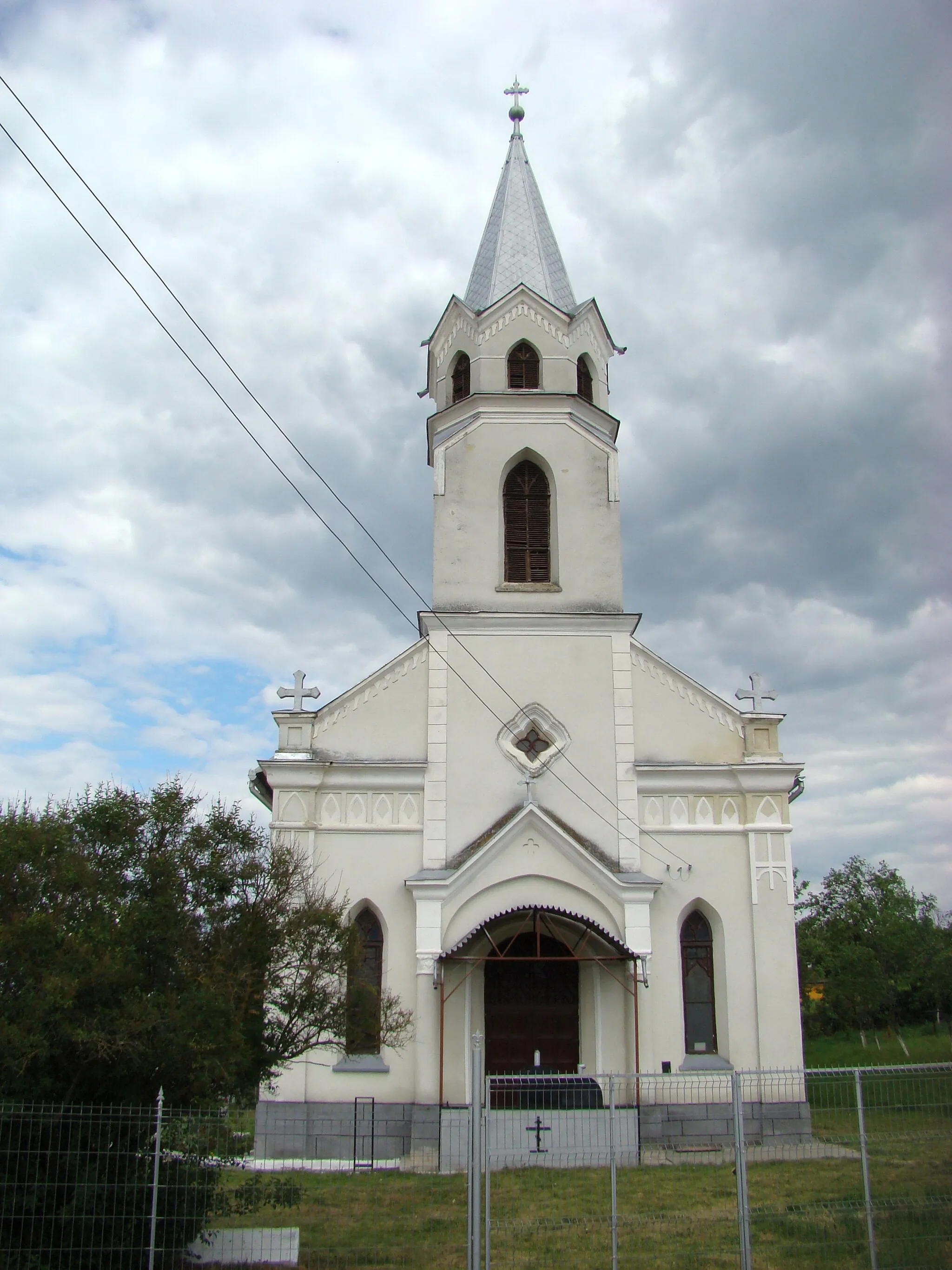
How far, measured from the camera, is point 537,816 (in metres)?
19.8

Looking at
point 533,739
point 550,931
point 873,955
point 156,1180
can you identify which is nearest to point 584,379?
point 533,739

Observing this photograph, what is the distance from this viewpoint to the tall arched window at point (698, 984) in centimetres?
1992

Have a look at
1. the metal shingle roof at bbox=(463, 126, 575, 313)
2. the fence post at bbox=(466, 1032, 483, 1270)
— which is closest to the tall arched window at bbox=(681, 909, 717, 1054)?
the fence post at bbox=(466, 1032, 483, 1270)

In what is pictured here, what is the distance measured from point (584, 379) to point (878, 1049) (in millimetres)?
33278

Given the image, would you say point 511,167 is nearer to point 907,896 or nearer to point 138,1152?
point 138,1152

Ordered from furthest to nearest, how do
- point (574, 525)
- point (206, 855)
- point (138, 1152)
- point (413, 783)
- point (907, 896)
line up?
point (907, 896), point (574, 525), point (413, 783), point (206, 855), point (138, 1152)

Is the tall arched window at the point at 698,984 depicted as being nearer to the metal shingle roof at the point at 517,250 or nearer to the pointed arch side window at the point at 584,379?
the pointed arch side window at the point at 584,379

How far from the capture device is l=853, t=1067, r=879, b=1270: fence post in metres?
10.5

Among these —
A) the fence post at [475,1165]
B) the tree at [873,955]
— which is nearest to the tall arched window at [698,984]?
the fence post at [475,1165]

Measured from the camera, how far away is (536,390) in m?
23.6

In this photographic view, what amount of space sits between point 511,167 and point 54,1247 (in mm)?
25506

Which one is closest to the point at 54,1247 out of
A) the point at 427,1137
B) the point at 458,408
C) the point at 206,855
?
the point at 206,855

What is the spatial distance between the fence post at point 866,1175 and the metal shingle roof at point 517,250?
711 inches

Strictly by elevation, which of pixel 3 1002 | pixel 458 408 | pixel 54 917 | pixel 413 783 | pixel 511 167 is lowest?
pixel 3 1002
